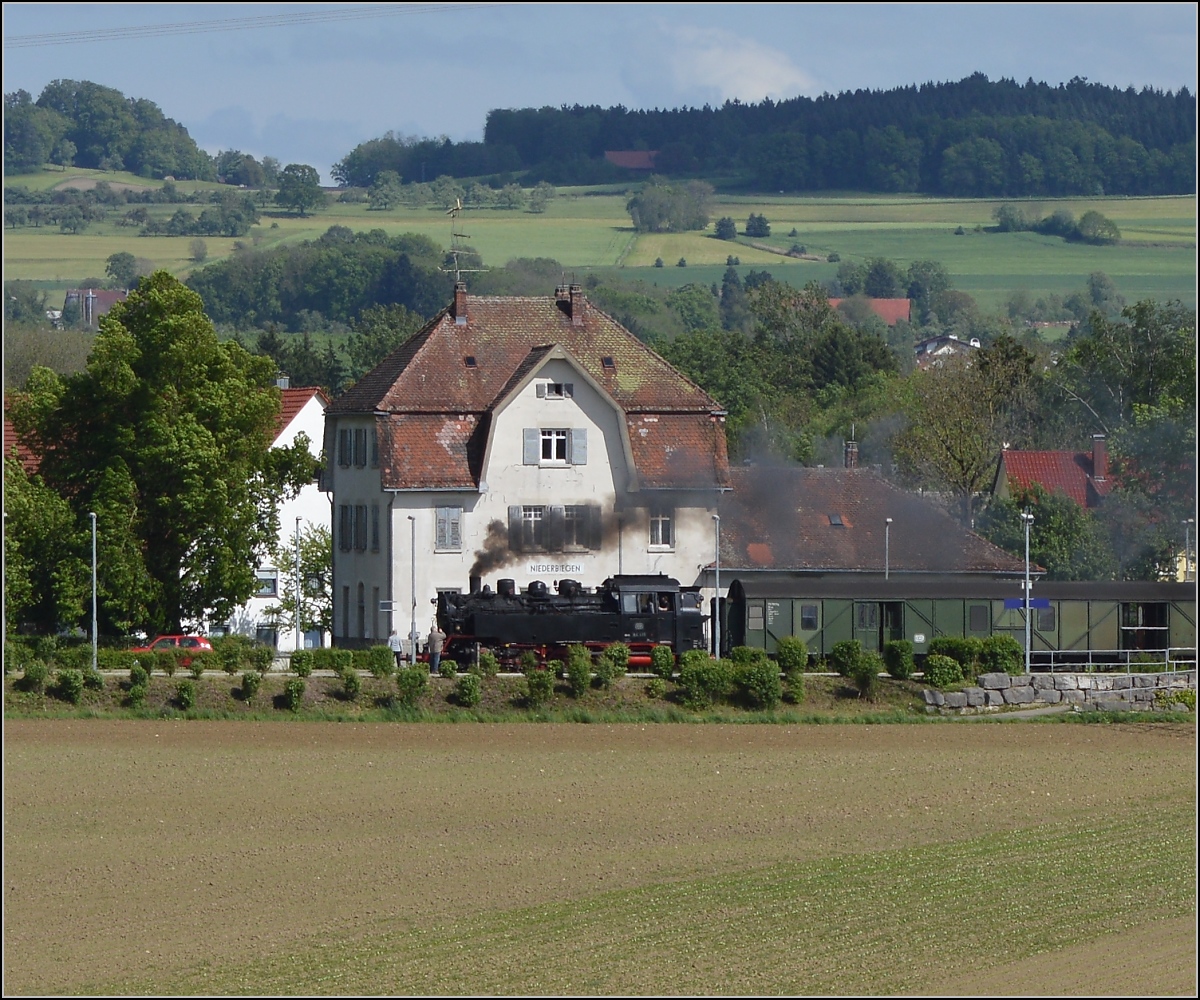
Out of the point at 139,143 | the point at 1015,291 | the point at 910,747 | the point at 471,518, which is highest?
the point at 139,143

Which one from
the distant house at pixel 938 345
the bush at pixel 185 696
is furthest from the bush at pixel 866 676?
the distant house at pixel 938 345

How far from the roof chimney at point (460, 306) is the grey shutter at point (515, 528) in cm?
734

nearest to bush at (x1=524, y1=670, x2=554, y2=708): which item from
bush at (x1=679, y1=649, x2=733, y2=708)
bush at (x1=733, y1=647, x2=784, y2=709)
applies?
bush at (x1=679, y1=649, x2=733, y2=708)

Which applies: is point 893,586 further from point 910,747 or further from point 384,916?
point 384,916

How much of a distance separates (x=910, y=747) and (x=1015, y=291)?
74.4 m

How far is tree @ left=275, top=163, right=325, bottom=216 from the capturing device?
486ft

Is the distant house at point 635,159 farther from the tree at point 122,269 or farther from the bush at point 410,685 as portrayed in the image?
the bush at point 410,685

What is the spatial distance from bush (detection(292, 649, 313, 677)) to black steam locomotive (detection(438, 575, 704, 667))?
6068mm

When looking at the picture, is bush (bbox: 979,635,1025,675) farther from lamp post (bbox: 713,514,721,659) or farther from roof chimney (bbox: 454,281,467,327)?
roof chimney (bbox: 454,281,467,327)

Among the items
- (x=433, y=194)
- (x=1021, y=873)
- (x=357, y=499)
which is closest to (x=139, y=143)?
(x=433, y=194)

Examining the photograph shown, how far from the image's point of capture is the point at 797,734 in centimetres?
4403

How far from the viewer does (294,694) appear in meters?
45.0

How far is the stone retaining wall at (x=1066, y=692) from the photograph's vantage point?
49469 millimetres

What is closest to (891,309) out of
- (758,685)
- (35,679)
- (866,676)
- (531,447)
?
(531,447)
